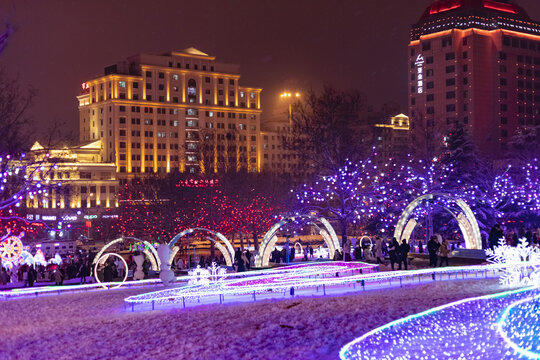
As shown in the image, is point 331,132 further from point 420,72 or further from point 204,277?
point 420,72

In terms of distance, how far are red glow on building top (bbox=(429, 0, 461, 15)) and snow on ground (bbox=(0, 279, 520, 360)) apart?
101346 mm

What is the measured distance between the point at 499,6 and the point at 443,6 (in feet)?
31.1

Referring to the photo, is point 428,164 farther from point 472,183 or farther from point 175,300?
point 175,300

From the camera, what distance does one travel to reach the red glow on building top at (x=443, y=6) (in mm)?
116875

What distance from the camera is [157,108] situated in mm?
135250

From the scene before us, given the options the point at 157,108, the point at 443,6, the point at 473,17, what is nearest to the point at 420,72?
the point at 473,17

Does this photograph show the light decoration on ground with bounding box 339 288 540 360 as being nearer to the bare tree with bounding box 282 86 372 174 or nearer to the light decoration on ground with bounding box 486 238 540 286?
the light decoration on ground with bounding box 486 238 540 286

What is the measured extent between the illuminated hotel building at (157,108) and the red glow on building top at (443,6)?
38089mm

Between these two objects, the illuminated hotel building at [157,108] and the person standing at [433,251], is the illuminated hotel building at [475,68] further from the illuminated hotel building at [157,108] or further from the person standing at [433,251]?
the person standing at [433,251]

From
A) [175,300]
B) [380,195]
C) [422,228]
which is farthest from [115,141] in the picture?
[175,300]

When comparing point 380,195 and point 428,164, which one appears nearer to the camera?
point 380,195

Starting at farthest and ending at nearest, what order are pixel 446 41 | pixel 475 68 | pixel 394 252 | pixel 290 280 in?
pixel 446 41 < pixel 475 68 < pixel 394 252 < pixel 290 280

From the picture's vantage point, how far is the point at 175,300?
871 inches

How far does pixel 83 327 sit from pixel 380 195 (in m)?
26.8
